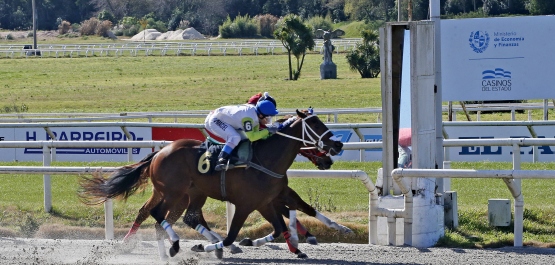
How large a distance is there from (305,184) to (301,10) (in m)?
56.2

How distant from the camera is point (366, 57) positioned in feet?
113

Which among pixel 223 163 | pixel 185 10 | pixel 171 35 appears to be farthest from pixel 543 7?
pixel 223 163

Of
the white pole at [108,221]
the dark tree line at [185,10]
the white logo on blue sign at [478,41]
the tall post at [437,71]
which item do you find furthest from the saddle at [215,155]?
the dark tree line at [185,10]

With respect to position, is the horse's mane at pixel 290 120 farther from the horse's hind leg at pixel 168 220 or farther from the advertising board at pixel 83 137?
the advertising board at pixel 83 137

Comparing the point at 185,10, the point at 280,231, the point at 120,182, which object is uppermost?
the point at 185,10

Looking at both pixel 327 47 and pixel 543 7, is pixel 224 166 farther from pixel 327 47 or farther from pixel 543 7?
pixel 543 7

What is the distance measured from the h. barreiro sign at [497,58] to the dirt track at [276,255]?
6.21 metres

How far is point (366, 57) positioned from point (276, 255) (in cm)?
2748

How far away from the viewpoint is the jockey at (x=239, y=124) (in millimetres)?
7199

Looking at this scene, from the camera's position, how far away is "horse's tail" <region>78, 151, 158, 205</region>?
25.3ft

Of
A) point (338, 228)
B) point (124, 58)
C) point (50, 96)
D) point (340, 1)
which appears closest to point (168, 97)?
point (50, 96)

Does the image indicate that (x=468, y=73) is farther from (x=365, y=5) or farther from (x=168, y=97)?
(x=365, y=5)

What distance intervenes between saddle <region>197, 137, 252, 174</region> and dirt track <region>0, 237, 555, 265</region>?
0.77m

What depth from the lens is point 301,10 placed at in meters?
66.3
